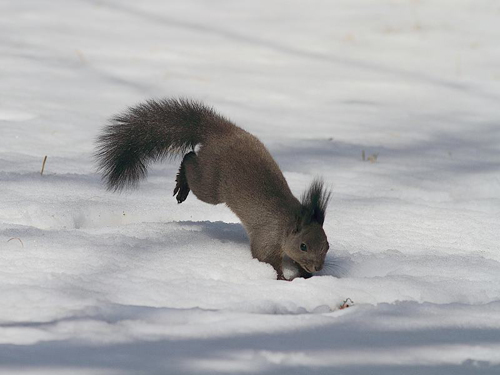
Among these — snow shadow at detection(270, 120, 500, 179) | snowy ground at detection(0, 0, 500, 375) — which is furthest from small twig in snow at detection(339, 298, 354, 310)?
snow shadow at detection(270, 120, 500, 179)

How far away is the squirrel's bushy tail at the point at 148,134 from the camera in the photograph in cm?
363

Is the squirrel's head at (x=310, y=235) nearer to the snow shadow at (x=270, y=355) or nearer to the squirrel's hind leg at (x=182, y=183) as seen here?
the squirrel's hind leg at (x=182, y=183)

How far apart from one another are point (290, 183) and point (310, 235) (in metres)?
1.43

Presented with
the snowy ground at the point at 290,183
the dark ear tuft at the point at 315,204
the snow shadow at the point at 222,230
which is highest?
the dark ear tuft at the point at 315,204

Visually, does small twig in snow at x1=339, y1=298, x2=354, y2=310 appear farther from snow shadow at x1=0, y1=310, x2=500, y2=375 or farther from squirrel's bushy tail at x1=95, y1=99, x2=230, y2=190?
squirrel's bushy tail at x1=95, y1=99, x2=230, y2=190

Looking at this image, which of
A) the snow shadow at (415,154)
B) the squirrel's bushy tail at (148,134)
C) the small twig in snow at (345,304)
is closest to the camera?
the small twig in snow at (345,304)

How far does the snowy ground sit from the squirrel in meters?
0.13

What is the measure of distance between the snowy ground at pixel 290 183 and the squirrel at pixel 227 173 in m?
0.13

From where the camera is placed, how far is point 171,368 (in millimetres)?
1976

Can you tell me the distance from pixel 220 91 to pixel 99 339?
481 cm

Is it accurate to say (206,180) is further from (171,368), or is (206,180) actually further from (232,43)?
(232,43)

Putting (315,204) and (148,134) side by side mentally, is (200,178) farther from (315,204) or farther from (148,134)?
(315,204)

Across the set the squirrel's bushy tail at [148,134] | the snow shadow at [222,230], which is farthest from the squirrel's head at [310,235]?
the squirrel's bushy tail at [148,134]

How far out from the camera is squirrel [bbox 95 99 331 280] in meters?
3.20
